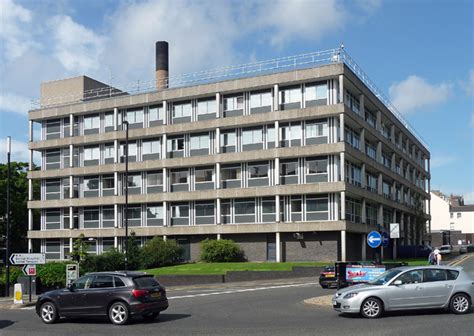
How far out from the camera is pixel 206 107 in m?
56.9

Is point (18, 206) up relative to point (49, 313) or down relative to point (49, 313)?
up

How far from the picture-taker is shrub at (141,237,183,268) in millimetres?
53219

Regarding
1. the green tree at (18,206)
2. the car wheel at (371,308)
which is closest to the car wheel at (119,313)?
the car wheel at (371,308)

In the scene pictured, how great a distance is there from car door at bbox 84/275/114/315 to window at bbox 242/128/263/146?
3588 cm

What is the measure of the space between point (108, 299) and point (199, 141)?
127 feet

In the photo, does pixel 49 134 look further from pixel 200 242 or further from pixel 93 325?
pixel 93 325

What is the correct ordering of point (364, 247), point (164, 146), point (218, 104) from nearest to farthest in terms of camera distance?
point (218, 104), point (364, 247), point (164, 146)

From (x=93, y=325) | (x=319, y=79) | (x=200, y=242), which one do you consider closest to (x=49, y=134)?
(x=200, y=242)

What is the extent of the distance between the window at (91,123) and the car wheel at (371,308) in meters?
47.4

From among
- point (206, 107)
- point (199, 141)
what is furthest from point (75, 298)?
point (206, 107)

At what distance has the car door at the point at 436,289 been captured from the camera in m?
18.2

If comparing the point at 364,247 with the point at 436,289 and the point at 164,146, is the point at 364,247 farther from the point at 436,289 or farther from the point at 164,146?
the point at 436,289

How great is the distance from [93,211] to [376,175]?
87.7ft

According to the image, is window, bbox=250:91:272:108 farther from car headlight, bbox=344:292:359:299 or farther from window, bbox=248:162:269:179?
car headlight, bbox=344:292:359:299
